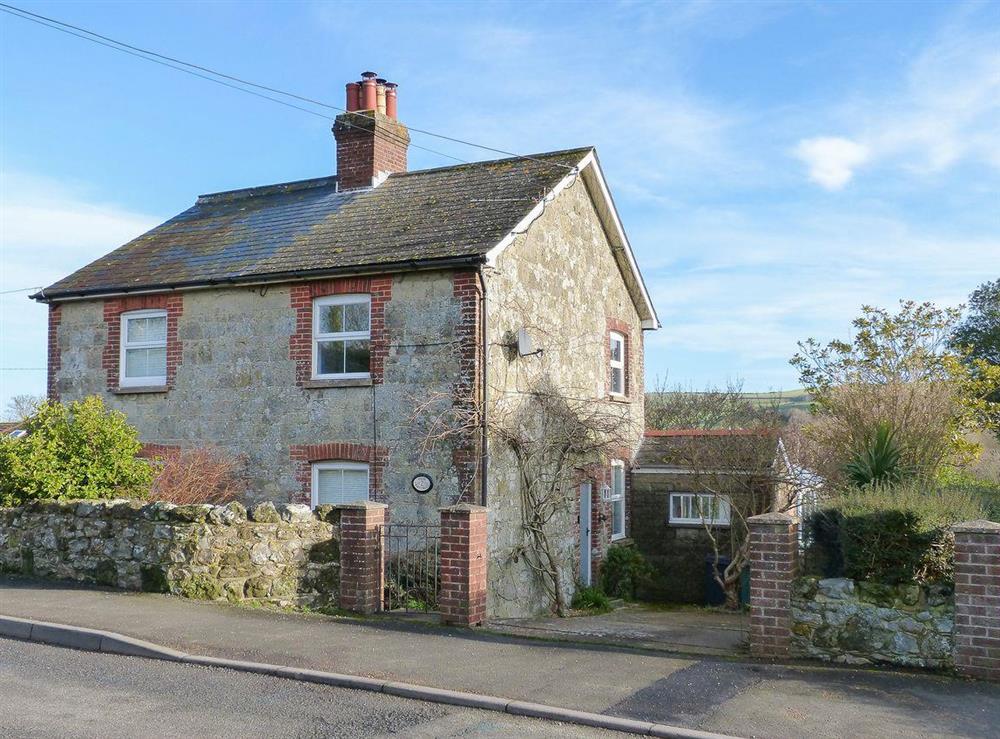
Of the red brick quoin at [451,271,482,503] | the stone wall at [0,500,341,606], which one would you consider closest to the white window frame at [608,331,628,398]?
the red brick quoin at [451,271,482,503]

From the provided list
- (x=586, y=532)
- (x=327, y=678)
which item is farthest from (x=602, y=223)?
(x=327, y=678)

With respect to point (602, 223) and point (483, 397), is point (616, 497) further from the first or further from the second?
point (483, 397)

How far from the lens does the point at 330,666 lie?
850cm

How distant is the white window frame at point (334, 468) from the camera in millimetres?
14961

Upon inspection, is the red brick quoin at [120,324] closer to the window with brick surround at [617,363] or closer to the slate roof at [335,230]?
the slate roof at [335,230]

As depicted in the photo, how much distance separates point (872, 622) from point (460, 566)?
442 centimetres

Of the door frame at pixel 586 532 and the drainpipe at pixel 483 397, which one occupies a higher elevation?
the drainpipe at pixel 483 397

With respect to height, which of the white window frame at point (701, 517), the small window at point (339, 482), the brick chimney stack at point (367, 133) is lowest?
the white window frame at point (701, 517)

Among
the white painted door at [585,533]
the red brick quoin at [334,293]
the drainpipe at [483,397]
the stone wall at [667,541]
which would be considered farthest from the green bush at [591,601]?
the red brick quoin at [334,293]

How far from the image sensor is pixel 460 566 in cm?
1070

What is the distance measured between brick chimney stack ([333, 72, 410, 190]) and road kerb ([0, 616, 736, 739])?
1123 centimetres

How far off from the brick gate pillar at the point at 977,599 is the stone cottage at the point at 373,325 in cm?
719

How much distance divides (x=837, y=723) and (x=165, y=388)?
13.2m

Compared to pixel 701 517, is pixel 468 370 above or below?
above
